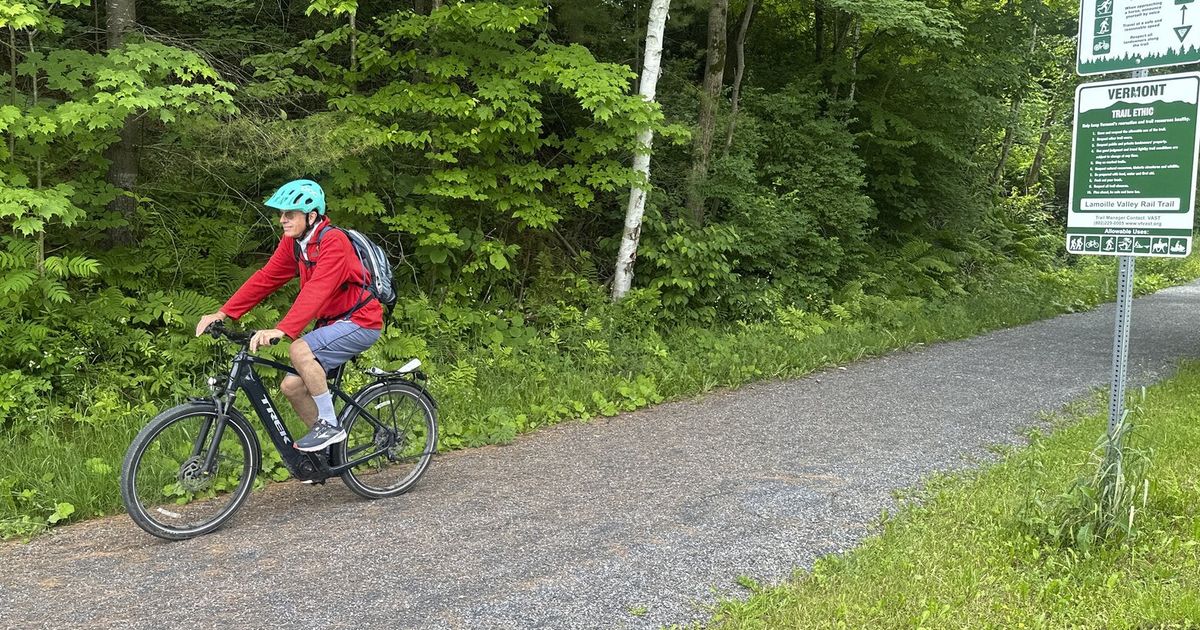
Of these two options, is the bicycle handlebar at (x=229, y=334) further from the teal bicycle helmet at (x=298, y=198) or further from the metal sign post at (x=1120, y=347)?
the metal sign post at (x=1120, y=347)

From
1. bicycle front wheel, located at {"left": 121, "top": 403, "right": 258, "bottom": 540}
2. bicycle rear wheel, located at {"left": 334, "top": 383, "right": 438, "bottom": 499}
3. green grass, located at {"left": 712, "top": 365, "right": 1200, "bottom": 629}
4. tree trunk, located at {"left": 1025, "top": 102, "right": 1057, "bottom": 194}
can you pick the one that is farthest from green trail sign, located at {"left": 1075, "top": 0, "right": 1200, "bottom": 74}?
tree trunk, located at {"left": 1025, "top": 102, "right": 1057, "bottom": 194}

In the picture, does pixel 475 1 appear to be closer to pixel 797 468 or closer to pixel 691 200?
pixel 691 200

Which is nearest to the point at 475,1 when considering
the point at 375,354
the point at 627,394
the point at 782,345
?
the point at 375,354

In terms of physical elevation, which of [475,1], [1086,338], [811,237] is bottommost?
[1086,338]

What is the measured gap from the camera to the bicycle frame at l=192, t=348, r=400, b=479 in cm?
468

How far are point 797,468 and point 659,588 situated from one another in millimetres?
2244

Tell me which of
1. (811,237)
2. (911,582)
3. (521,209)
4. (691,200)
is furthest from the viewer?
(811,237)

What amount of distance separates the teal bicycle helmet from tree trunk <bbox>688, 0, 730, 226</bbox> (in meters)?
7.43

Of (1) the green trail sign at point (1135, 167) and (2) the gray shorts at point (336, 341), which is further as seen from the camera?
(2) the gray shorts at point (336, 341)

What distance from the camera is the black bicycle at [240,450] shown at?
455 centimetres

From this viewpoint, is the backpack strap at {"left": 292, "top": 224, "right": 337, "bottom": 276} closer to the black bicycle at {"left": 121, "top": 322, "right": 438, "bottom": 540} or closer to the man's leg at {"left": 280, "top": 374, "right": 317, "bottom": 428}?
the black bicycle at {"left": 121, "top": 322, "right": 438, "bottom": 540}

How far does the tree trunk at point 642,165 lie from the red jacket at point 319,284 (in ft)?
16.4

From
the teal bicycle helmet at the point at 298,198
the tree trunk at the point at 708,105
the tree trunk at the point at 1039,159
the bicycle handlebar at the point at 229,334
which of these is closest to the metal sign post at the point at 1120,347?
the teal bicycle helmet at the point at 298,198

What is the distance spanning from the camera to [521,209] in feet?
30.9
